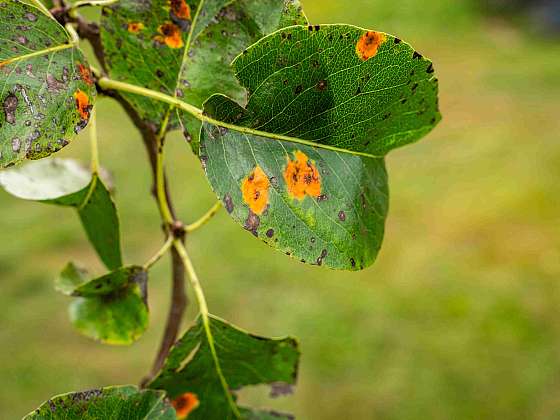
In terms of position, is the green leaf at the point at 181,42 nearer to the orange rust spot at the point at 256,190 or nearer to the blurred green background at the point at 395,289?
the orange rust spot at the point at 256,190

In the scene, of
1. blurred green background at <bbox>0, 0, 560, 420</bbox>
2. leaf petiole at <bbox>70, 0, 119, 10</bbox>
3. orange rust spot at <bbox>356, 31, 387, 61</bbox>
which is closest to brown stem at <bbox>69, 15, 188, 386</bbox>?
leaf petiole at <bbox>70, 0, 119, 10</bbox>

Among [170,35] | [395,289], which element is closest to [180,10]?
[170,35]

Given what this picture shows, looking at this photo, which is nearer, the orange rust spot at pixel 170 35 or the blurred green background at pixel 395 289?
the orange rust spot at pixel 170 35

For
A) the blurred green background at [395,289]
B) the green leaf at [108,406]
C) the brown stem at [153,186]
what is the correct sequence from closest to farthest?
the green leaf at [108,406] → the brown stem at [153,186] → the blurred green background at [395,289]

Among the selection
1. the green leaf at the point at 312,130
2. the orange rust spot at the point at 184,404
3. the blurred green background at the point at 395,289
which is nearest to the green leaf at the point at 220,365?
the orange rust spot at the point at 184,404

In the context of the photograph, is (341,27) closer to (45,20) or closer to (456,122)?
(45,20)

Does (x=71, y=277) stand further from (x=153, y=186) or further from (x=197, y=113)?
(x=197, y=113)

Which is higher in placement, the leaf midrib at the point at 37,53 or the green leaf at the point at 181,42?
the green leaf at the point at 181,42

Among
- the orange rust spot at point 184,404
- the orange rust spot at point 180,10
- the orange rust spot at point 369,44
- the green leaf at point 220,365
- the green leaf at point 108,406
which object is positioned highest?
the orange rust spot at point 180,10
